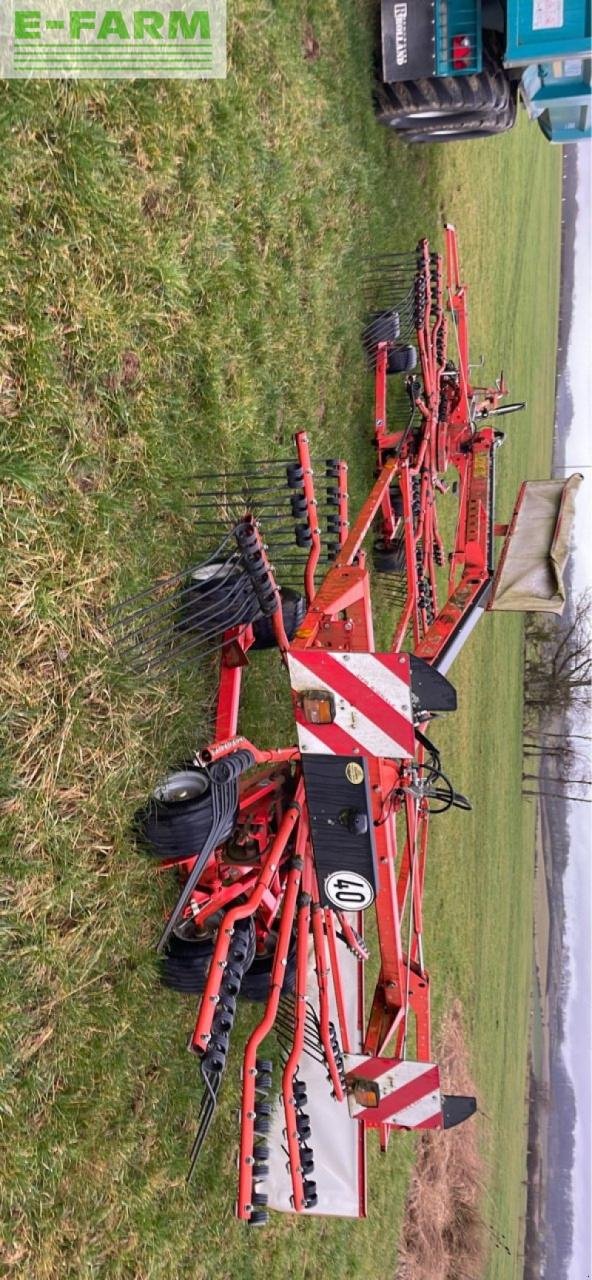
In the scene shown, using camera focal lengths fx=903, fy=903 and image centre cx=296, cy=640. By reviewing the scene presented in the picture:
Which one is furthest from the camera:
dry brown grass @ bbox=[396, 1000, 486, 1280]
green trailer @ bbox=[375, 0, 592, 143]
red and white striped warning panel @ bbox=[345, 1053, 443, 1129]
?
dry brown grass @ bbox=[396, 1000, 486, 1280]

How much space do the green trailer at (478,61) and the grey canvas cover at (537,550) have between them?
2821 millimetres

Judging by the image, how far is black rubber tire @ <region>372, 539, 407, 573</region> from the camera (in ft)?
21.1

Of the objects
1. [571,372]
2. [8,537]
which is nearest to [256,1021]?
[8,537]

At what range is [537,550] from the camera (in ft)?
16.1

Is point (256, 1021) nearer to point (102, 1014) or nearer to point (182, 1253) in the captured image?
point (182, 1253)

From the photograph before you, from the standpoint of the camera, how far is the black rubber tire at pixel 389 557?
644 centimetres

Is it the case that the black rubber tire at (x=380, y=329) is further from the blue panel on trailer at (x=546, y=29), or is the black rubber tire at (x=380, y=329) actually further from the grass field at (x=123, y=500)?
the blue panel on trailer at (x=546, y=29)

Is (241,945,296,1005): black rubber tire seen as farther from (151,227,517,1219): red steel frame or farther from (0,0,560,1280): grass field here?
(0,0,560,1280): grass field

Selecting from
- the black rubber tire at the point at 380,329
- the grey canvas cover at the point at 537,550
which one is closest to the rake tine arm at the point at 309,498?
the grey canvas cover at the point at 537,550

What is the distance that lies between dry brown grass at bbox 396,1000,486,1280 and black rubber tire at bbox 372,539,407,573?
4.30 m

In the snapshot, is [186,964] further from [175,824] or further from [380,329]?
[380,329]

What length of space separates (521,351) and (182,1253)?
11945mm

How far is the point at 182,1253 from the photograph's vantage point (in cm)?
371

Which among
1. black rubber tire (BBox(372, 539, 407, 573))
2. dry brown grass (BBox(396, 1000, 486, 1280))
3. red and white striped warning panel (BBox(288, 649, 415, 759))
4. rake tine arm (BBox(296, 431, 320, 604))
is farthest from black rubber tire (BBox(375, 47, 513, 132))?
dry brown grass (BBox(396, 1000, 486, 1280))
